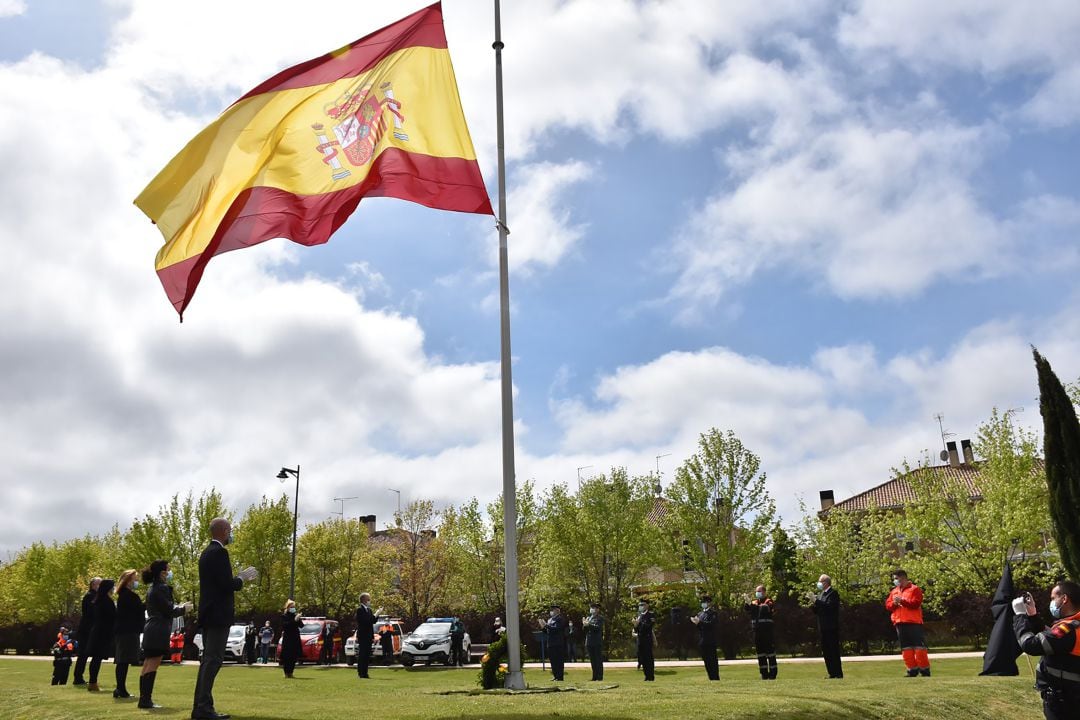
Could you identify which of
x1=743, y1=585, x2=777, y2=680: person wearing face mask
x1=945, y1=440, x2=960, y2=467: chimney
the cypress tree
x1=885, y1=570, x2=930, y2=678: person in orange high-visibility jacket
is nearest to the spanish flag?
x1=885, y1=570, x2=930, y2=678: person in orange high-visibility jacket

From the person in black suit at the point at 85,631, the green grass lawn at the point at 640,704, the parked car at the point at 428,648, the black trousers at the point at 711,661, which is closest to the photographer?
the green grass lawn at the point at 640,704

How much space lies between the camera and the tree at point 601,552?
1652 inches

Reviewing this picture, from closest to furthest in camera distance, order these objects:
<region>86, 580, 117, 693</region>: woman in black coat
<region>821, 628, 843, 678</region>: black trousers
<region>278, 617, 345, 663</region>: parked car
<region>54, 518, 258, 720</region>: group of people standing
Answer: <region>54, 518, 258, 720</region>: group of people standing, <region>86, 580, 117, 693</region>: woman in black coat, <region>821, 628, 843, 678</region>: black trousers, <region>278, 617, 345, 663</region>: parked car

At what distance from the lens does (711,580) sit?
41125 millimetres

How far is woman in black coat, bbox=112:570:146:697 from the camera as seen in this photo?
11.9 metres

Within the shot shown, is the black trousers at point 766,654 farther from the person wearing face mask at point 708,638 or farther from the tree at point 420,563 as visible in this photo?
the tree at point 420,563

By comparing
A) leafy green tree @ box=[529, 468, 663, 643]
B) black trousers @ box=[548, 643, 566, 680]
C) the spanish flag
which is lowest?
black trousers @ box=[548, 643, 566, 680]

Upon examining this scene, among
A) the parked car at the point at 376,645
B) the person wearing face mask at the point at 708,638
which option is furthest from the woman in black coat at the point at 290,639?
the person wearing face mask at the point at 708,638

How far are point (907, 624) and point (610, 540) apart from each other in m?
27.7

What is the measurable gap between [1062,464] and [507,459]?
22.9m

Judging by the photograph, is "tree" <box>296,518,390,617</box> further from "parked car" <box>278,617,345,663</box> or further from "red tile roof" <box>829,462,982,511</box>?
"red tile roof" <box>829,462,982,511</box>

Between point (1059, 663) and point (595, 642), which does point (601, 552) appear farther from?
point (1059, 663)

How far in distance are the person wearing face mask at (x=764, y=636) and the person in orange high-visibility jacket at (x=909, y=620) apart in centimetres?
254

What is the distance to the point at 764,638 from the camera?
17078mm
